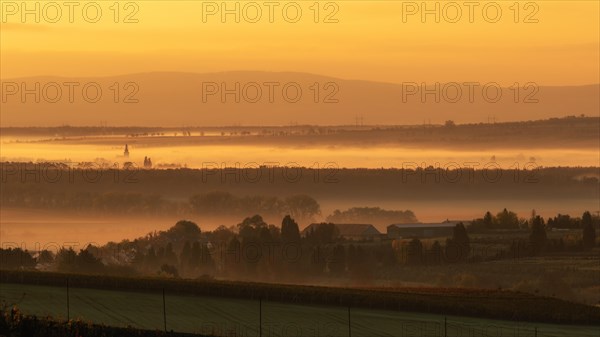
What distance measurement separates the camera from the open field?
91438 mm

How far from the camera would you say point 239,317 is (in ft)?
317

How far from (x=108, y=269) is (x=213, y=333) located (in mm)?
115306

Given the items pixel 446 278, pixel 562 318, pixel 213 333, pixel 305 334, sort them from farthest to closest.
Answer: pixel 446 278 < pixel 562 318 < pixel 305 334 < pixel 213 333

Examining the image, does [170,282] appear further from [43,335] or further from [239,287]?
[43,335]

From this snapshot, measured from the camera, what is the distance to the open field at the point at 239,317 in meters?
91.4

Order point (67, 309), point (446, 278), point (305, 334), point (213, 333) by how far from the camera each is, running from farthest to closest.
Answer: point (446, 278) < point (67, 309) < point (305, 334) < point (213, 333)

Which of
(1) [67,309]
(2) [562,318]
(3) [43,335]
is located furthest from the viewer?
(2) [562,318]

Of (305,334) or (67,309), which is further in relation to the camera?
(67,309)

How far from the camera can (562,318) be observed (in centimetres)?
10450

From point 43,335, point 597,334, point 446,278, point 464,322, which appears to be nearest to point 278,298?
point 464,322

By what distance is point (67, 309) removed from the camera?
9581cm

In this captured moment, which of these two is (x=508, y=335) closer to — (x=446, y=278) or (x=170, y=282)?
(x=170, y=282)

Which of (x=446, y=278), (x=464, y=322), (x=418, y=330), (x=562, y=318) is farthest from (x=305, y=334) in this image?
(x=446, y=278)

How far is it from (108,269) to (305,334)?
361ft
